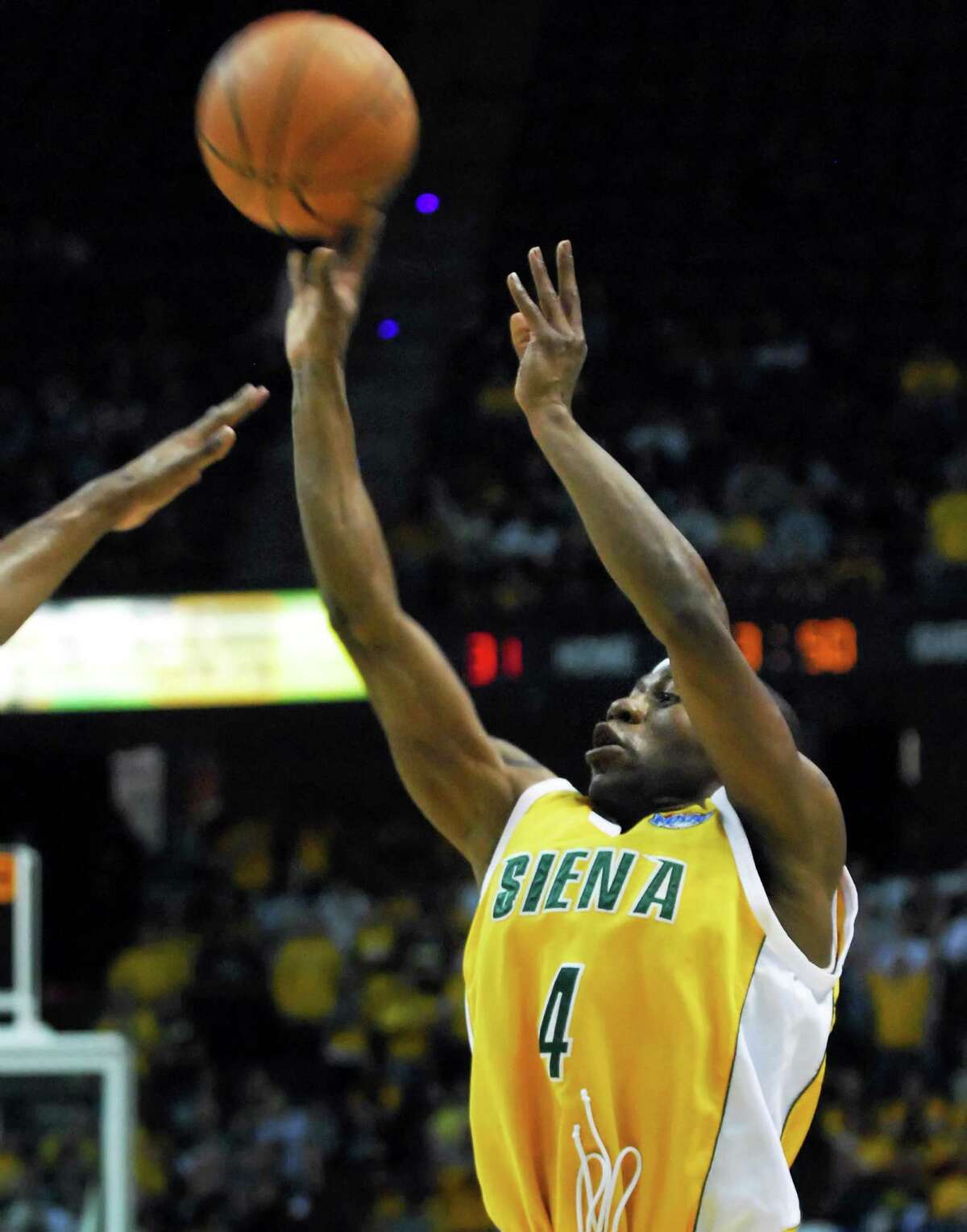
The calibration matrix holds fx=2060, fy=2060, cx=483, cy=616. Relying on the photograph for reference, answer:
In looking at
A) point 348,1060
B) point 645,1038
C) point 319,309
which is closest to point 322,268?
point 319,309

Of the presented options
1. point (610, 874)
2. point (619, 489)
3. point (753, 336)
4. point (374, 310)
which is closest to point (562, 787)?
point (610, 874)

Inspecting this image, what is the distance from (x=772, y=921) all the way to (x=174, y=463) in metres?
1.53

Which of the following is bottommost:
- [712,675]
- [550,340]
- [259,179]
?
[712,675]

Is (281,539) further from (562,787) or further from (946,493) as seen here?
(562,787)

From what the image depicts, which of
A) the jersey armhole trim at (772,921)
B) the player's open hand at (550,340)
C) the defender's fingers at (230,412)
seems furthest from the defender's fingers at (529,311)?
the jersey armhole trim at (772,921)

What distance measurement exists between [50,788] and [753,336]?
608 cm

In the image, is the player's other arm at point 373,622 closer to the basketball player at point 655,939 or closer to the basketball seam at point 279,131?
the basketball player at point 655,939

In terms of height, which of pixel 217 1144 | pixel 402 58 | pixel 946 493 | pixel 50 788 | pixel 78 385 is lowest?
pixel 217 1144

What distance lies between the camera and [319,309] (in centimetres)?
366

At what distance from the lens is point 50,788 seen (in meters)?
15.1

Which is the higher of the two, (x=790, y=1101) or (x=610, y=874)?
(x=610, y=874)

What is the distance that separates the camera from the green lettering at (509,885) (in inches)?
132

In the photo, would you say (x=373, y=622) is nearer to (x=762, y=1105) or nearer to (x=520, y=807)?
(x=520, y=807)

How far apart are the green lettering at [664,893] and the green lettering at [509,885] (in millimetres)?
219
